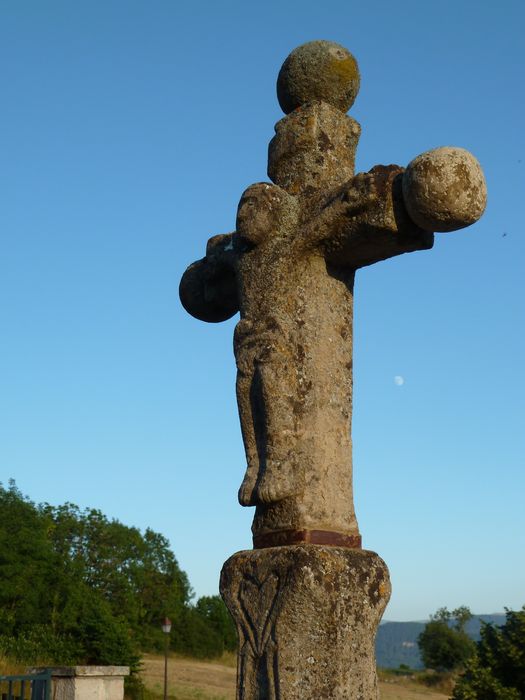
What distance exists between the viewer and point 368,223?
16.1ft

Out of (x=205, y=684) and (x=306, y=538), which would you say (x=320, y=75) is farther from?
(x=205, y=684)

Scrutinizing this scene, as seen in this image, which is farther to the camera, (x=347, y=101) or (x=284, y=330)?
(x=347, y=101)

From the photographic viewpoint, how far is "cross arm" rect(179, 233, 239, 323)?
5977 millimetres

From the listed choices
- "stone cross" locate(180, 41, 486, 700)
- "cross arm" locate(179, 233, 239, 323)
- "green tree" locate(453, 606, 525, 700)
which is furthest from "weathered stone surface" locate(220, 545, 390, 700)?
"green tree" locate(453, 606, 525, 700)

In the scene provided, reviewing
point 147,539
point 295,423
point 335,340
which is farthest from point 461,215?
point 147,539

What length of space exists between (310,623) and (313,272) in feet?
6.12

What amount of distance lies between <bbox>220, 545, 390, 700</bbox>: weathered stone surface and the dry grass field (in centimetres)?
2332

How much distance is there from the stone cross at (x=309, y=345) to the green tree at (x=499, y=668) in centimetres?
1166

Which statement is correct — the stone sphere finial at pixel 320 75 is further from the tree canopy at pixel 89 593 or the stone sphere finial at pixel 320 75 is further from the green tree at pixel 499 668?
the tree canopy at pixel 89 593

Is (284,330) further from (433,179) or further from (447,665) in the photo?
(447,665)

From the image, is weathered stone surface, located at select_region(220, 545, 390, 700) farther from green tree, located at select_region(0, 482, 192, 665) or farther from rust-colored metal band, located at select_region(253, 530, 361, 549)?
green tree, located at select_region(0, 482, 192, 665)

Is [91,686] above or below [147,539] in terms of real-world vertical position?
below

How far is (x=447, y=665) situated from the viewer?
2018 inches

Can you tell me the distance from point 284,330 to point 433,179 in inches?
43.5
